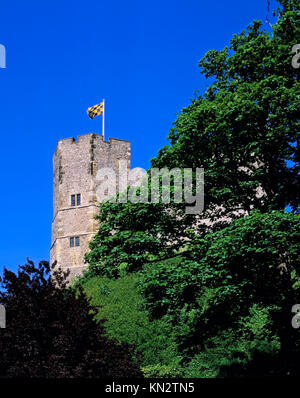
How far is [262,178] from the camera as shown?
51.0 feet

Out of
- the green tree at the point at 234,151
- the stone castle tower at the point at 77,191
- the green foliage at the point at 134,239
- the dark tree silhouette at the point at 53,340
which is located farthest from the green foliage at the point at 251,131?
the stone castle tower at the point at 77,191

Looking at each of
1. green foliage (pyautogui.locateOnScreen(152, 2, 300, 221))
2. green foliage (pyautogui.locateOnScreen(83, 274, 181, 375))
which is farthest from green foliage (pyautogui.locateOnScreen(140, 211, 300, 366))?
green foliage (pyautogui.locateOnScreen(83, 274, 181, 375))

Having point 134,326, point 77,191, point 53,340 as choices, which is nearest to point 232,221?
point 53,340

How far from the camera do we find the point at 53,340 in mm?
12164

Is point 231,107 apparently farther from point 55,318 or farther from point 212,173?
point 55,318

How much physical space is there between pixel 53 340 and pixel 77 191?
40018 millimetres

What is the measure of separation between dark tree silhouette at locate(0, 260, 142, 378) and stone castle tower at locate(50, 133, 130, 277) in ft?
119

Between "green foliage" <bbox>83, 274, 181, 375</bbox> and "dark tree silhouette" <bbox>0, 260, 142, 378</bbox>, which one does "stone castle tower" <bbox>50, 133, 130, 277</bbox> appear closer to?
"green foliage" <bbox>83, 274, 181, 375</bbox>

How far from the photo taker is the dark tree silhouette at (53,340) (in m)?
11.8

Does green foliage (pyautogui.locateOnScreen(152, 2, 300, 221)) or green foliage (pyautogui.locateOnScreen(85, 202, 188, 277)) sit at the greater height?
green foliage (pyautogui.locateOnScreen(152, 2, 300, 221))

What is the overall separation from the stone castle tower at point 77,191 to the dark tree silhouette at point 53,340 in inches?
1424

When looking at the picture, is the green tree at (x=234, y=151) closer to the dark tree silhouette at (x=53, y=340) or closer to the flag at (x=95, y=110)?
the dark tree silhouette at (x=53, y=340)

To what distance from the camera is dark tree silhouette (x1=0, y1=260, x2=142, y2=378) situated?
11.8 metres

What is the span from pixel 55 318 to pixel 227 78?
1039 cm
